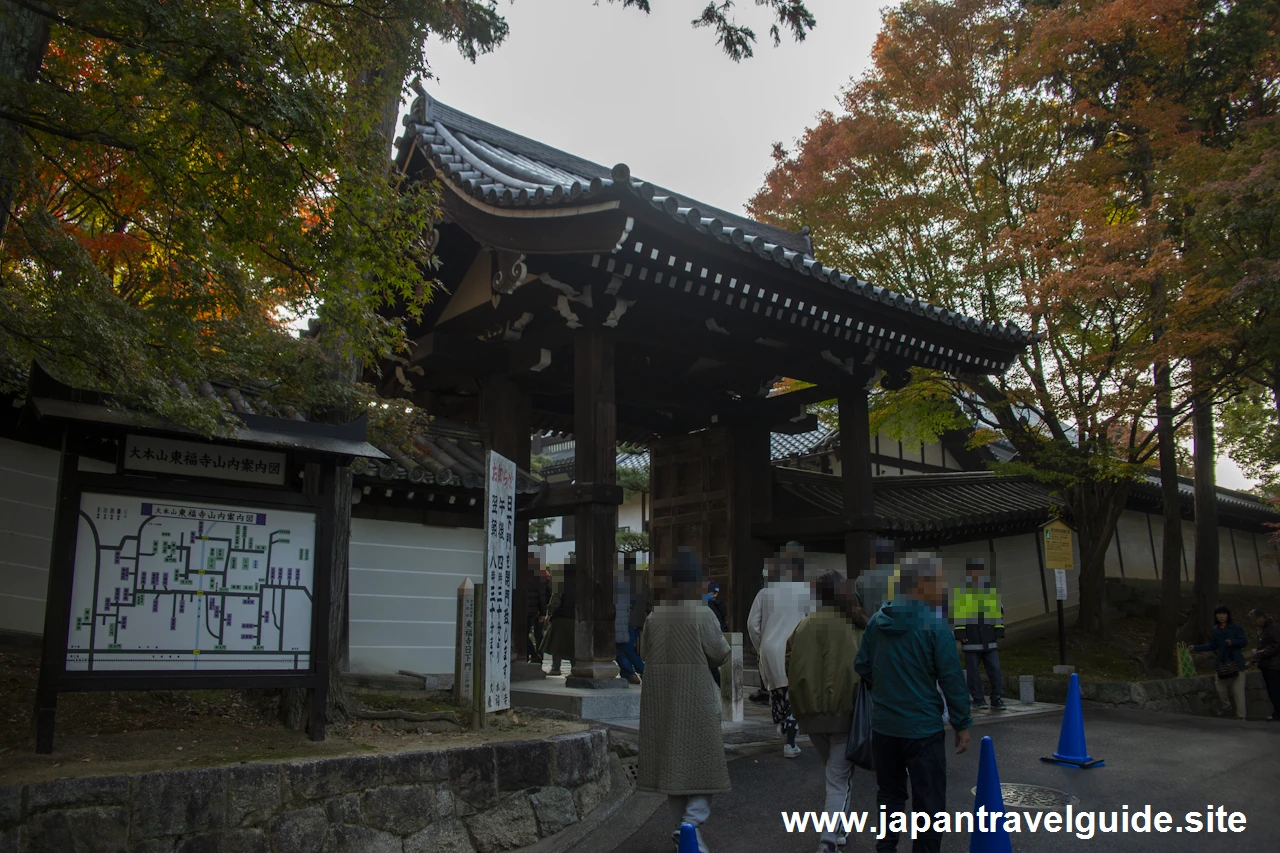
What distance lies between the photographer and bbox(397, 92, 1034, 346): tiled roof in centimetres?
811

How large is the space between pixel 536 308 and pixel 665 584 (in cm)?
518

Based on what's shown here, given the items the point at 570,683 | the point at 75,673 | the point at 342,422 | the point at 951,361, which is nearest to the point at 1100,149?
the point at 951,361

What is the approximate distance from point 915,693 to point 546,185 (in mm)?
6236

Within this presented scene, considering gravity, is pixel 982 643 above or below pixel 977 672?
above

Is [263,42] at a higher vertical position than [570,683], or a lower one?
higher

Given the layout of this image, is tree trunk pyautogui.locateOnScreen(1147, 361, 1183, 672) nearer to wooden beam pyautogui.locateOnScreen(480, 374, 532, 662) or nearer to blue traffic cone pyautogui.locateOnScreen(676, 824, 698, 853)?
wooden beam pyautogui.locateOnScreen(480, 374, 532, 662)

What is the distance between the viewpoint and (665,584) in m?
5.44

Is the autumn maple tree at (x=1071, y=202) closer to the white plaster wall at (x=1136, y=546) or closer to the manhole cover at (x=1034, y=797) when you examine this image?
the white plaster wall at (x=1136, y=546)

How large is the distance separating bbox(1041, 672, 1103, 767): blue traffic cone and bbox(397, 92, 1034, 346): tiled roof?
4684 mm

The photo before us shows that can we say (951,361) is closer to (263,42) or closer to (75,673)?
(263,42)

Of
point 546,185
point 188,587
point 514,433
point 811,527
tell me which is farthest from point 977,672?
point 188,587

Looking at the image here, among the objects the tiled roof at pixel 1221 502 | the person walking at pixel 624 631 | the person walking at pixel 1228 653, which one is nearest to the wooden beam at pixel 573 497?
the person walking at pixel 624 631

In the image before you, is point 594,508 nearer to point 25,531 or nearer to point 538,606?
point 25,531

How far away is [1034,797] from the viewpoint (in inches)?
258
